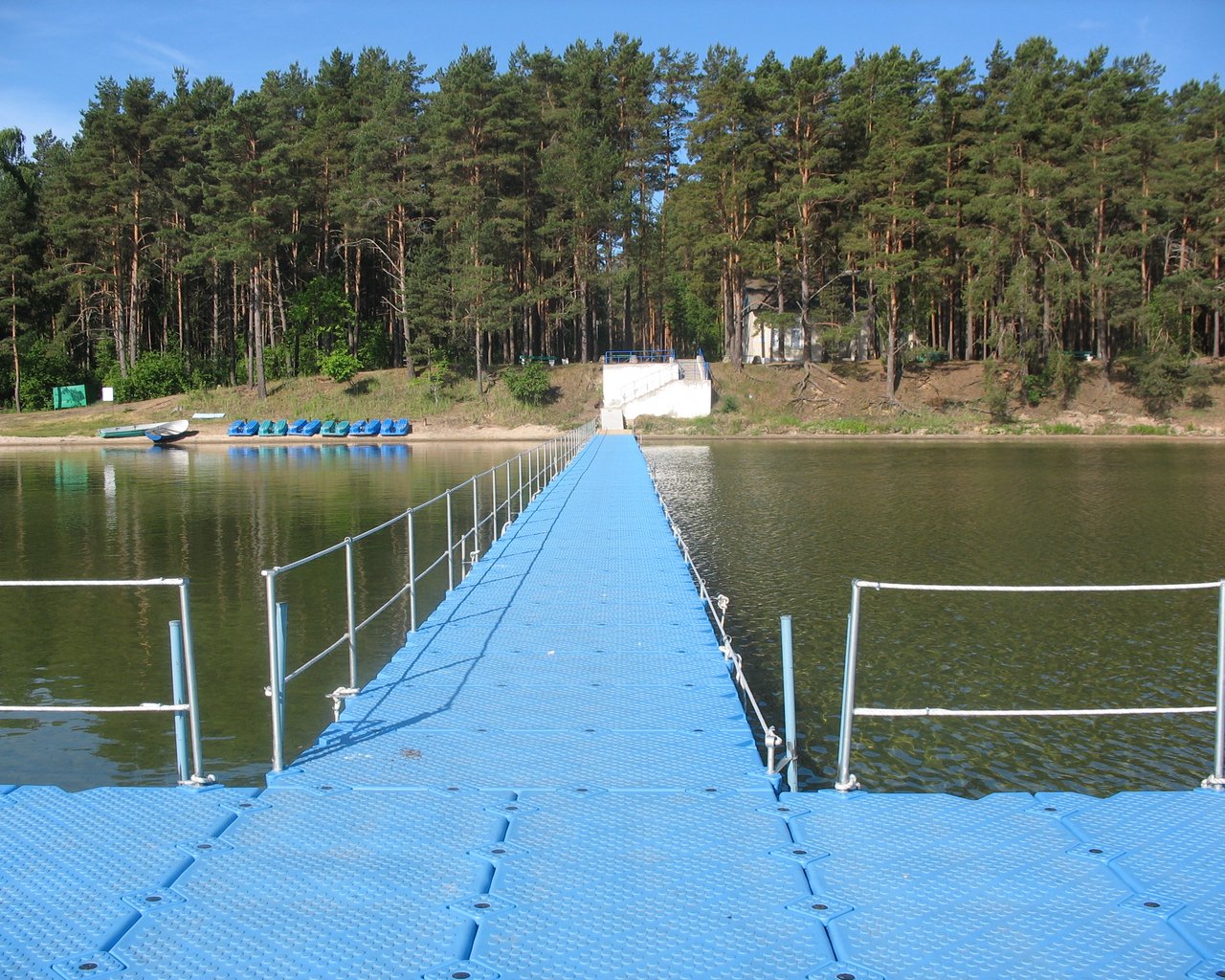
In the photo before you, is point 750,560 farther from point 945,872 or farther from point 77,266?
point 77,266

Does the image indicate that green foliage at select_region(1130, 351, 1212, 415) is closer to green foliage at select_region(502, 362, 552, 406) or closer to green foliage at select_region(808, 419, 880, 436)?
green foliage at select_region(808, 419, 880, 436)

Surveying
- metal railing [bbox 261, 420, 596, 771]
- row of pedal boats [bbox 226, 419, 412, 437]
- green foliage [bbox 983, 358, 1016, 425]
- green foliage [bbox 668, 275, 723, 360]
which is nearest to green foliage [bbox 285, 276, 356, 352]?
row of pedal boats [bbox 226, 419, 412, 437]

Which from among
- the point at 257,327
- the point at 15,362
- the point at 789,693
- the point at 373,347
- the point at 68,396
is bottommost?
the point at 789,693

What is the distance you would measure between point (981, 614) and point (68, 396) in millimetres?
52201

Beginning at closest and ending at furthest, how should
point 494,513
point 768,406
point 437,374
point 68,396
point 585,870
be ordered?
point 585,870 → point 494,513 → point 768,406 → point 437,374 → point 68,396

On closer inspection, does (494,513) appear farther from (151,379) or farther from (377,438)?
(151,379)

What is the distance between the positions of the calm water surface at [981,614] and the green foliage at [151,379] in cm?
3638

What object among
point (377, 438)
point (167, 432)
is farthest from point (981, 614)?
point (167, 432)

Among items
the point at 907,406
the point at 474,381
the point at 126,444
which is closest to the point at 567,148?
the point at 474,381

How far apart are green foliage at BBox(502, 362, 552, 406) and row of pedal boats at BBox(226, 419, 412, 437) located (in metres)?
5.12

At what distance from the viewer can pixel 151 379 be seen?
5019 centimetres

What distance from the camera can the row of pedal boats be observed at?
4356 cm

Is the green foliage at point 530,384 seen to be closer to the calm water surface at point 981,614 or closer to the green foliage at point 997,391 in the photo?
the green foliage at point 997,391

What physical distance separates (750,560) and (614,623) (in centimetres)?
628
